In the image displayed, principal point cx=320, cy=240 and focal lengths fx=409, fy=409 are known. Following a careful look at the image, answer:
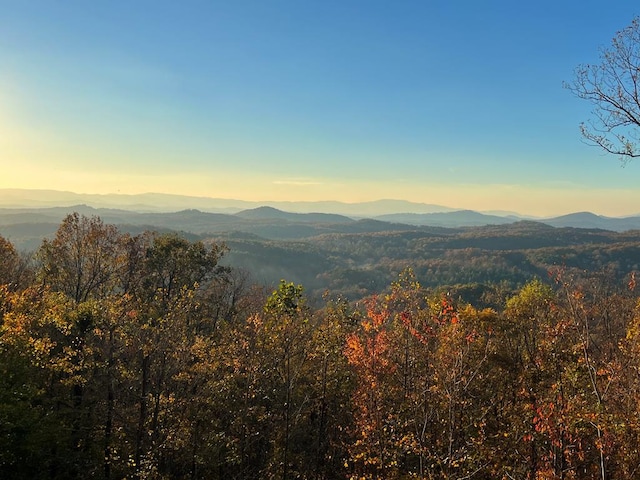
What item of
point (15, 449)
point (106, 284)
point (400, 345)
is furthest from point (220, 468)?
point (106, 284)

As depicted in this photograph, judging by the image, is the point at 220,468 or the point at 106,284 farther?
the point at 106,284

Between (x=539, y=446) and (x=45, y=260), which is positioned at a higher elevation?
(x=45, y=260)

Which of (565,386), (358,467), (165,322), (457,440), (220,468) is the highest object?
(165,322)

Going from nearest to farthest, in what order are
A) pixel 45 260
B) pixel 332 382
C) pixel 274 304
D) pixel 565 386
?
pixel 565 386
pixel 332 382
pixel 45 260
pixel 274 304

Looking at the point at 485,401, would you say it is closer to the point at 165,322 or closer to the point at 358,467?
the point at 358,467

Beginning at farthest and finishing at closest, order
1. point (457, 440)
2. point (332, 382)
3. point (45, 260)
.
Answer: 1. point (45, 260)
2. point (332, 382)
3. point (457, 440)

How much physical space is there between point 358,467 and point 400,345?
6.30 m

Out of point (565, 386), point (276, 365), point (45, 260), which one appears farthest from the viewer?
point (45, 260)

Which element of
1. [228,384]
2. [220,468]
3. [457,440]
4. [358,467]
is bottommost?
[220,468]

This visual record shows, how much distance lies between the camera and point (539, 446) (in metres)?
20.8

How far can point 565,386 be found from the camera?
18.5 meters

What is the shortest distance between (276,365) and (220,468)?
21.1 ft

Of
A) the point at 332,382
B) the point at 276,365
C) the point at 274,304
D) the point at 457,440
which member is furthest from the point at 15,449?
the point at 274,304

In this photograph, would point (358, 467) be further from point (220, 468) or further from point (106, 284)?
point (106, 284)
